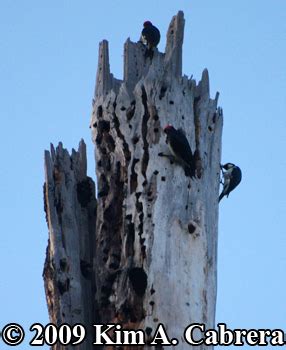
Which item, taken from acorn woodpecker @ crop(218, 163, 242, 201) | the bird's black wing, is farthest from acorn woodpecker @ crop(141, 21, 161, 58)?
acorn woodpecker @ crop(218, 163, 242, 201)

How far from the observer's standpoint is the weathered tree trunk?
28297 millimetres

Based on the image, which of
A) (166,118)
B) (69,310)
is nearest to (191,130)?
(166,118)

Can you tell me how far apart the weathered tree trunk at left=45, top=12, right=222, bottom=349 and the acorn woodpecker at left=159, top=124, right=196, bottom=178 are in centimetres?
8

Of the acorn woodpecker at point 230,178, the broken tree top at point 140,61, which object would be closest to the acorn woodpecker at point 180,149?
the broken tree top at point 140,61

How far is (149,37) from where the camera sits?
29734 mm

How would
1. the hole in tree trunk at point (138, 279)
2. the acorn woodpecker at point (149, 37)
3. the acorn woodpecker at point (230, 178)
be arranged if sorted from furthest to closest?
the acorn woodpecker at point (230, 178) < the acorn woodpecker at point (149, 37) < the hole in tree trunk at point (138, 279)

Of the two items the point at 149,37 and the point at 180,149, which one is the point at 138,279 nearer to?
the point at 180,149

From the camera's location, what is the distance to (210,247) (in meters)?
28.7

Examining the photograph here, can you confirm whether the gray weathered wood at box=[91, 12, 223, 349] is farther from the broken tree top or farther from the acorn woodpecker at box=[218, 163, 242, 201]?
the acorn woodpecker at box=[218, 163, 242, 201]

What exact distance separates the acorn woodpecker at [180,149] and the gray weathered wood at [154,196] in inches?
3.2

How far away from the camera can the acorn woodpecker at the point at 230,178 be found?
3010cm

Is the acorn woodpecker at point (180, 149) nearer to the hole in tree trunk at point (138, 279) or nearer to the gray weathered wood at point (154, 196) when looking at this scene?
the gray weathered wood at point (154, 196)

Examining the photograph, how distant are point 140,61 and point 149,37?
11.3 inches

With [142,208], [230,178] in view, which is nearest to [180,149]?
[142,208]
